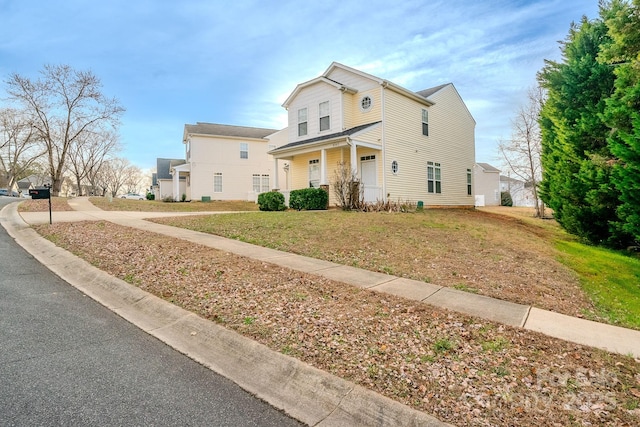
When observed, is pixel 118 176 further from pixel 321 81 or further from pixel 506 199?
pixel 506 199

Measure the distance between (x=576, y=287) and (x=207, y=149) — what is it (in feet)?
88.1

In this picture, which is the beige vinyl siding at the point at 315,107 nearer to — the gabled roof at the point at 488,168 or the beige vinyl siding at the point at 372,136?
the beige vinyl siding at the point at 372,136

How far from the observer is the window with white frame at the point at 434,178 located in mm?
19219

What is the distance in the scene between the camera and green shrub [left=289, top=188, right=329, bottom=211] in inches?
614

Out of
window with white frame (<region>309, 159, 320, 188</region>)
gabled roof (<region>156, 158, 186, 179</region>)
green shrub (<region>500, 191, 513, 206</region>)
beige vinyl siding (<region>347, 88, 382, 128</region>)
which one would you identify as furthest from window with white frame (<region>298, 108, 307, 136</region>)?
green shrub (<region>500, 191, 513, 206</region>)

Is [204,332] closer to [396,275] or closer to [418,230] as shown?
[396,275]

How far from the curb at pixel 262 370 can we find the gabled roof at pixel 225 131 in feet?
82.0

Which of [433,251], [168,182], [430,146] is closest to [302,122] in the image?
[430,146]

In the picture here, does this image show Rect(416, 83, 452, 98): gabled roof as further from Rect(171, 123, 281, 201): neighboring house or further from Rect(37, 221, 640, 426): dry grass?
Rect(37, 221, 640, 426): dry grass

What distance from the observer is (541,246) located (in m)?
9.62

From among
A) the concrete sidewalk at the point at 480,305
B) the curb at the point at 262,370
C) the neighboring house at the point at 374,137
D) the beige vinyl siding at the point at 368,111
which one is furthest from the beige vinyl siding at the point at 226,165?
the curb at the point at 262,370

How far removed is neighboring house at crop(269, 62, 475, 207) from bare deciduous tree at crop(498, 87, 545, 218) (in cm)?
727

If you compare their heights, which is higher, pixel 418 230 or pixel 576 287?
pixel 418 230

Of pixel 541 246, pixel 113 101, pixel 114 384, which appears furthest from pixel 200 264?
pixel 113 101
